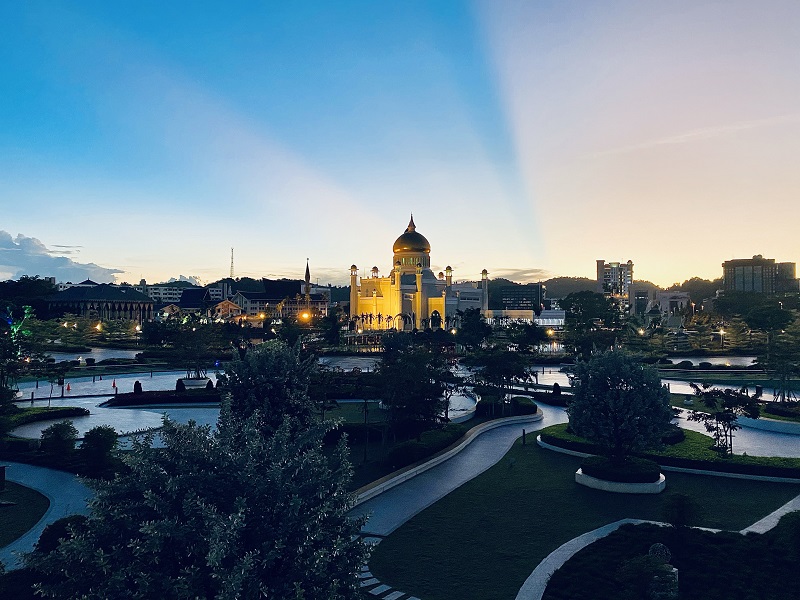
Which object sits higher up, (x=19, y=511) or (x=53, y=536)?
(x=53, y=536)

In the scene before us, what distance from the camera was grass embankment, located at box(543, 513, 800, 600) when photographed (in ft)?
48.2

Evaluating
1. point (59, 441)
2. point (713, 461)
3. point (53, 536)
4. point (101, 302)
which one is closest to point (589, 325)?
point (713, 461)

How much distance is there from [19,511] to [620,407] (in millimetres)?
24545

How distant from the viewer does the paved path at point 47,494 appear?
59.7 ft

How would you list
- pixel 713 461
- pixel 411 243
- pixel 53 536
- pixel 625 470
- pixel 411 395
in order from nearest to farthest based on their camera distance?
pixel 53 536
pixel 625 470
pixel 713 461
pixel 411 395
pixel 411 243

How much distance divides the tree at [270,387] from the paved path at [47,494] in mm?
6820

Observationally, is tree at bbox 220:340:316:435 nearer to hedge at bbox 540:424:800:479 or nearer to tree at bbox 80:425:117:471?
tree at bbox 80:425:117:471

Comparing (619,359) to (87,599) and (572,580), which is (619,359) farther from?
(87,599)

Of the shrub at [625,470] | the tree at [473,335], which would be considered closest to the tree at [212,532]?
the shrub at [625,470]

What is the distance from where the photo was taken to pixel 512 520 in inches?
803

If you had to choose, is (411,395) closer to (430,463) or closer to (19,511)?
(430,463)

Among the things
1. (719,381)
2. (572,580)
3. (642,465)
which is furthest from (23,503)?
(719,381)

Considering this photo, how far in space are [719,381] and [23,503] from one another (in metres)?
57.0

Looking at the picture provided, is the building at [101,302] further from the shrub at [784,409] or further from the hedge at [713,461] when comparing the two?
the shrub at [784,409]
